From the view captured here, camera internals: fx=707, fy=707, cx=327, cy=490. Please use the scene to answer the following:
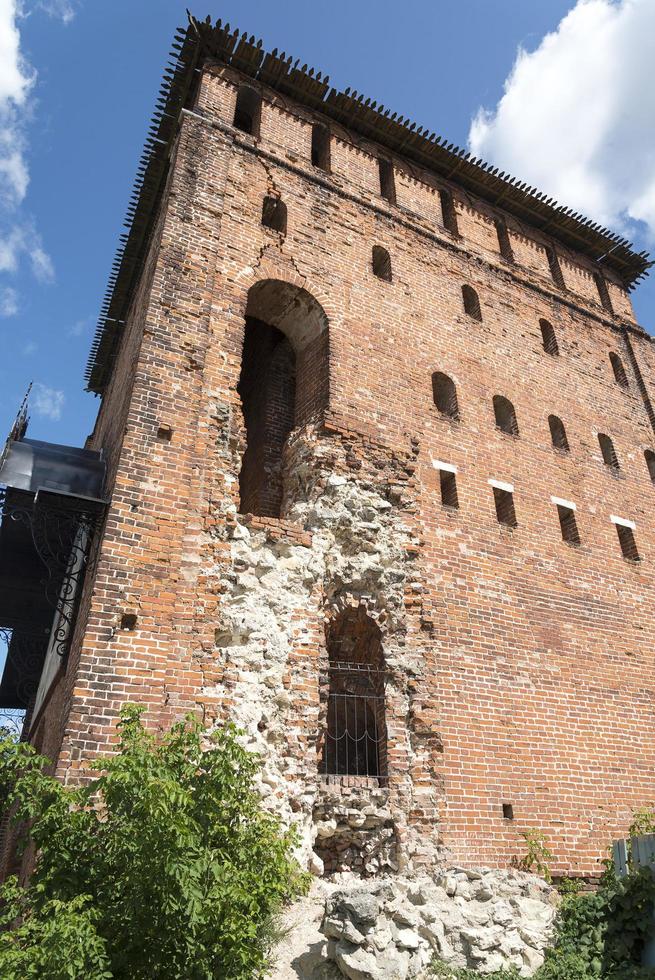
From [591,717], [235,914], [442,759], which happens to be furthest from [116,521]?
[591,717]

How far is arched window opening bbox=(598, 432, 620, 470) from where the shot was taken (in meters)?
12.7

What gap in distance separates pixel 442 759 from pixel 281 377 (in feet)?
21.6

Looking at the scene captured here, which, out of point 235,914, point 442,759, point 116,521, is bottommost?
point 235,914

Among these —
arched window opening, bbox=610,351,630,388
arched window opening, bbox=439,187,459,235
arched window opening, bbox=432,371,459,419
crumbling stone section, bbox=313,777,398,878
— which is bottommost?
crumbling stone section, bbox=313,777,398,878

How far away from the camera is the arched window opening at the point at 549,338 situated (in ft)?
43.4

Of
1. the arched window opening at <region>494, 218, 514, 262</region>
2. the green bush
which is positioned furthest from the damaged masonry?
the green bush

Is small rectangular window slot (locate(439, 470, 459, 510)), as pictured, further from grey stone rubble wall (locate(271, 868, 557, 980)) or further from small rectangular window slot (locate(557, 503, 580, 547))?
grey stone rubble wall (locate(271, 868, 557, 980))

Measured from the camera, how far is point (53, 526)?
25.1 ft

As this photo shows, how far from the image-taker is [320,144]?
1266 cm

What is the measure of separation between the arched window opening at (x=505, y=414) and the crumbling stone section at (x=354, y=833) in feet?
21.0

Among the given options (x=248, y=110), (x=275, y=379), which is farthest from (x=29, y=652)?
(x=248, y=110)

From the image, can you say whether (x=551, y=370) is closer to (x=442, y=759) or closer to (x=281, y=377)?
(x=281, y=377)

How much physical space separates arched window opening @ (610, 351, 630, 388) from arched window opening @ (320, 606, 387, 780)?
28.5ft

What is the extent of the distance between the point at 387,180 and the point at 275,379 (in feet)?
A: 15.0
